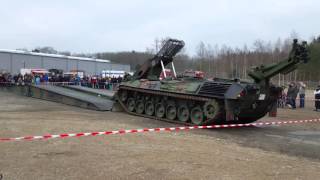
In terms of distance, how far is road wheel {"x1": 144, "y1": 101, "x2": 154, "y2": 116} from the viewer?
63.8 ft

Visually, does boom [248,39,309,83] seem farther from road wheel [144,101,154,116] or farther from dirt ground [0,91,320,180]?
road wheel [144,101,154,116]

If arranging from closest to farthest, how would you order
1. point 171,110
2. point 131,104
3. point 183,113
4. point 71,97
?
point 183,113, point 171,110, point 131,104, point 71,97

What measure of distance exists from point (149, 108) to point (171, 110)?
1.58 m

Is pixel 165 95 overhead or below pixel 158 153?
overhead

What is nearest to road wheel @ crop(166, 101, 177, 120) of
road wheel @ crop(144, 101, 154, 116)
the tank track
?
the tank track

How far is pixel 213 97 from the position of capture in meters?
15.9

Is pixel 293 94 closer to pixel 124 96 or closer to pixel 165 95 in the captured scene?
pixel 124 96

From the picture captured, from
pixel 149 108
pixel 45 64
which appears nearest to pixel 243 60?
pixel 45 64

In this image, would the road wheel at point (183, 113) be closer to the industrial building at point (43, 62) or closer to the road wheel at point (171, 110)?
the road wheel at point (171, 110)

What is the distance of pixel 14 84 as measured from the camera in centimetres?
3052

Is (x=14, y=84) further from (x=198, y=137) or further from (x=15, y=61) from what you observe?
(x=15, y=61)

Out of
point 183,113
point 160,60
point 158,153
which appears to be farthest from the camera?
point 160,60

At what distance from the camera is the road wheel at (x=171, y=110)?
59.4ft

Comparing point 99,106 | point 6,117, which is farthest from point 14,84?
point 6,117
